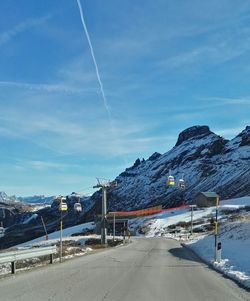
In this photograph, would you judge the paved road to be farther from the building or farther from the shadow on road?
the building

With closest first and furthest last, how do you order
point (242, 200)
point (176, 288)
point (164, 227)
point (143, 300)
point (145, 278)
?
1. point (143, 300)
2. point (176, 288)
3. point (145, 278)
4. point (164, 227)
5. point (242, 200)

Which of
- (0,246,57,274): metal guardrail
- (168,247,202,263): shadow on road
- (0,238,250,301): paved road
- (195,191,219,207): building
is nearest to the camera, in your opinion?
(0,238,250,301): paved road

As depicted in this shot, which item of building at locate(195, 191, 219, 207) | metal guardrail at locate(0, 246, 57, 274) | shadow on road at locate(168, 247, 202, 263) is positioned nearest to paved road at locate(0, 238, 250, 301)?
metal guardrail at locate(0, 246, 57, 274)

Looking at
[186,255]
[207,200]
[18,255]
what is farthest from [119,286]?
[207,200]

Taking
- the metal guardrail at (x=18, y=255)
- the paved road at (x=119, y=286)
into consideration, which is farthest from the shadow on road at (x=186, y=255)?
the paved road at (x=119, y=286)

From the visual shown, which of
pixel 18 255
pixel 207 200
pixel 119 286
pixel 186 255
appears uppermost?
pixel 207 200

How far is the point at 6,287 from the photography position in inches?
553

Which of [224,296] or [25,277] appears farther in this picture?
[25,277]

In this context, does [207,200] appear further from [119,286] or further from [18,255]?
[119,286]

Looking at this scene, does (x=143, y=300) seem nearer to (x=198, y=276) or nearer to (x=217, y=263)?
(x=198, y=276)

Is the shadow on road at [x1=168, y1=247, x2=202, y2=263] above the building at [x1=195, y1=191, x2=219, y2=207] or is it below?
below

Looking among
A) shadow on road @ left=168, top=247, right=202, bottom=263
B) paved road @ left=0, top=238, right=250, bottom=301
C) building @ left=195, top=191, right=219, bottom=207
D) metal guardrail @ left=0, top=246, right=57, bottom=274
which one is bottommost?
shadow on road @ left=168, top=247, right=202, bottom=263

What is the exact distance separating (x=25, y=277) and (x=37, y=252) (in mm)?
5265

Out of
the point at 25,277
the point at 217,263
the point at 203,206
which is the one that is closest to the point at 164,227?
the point at 203,206
